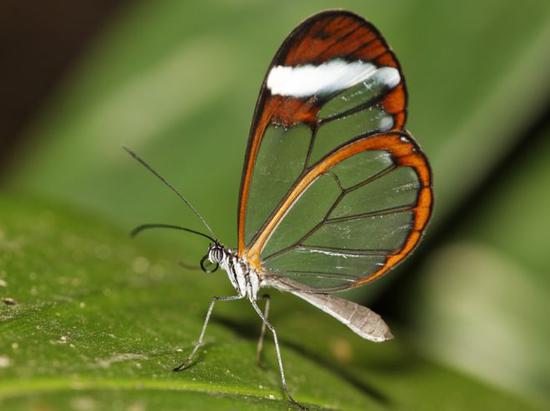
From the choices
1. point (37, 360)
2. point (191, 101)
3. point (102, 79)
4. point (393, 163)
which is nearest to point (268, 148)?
point (393, 163)

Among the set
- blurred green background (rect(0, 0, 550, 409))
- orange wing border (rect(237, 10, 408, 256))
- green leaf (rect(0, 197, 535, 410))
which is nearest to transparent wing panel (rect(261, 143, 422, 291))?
orange wing border (rect(237, 10, 408, 256))

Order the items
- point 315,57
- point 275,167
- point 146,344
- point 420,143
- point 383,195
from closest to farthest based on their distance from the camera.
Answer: point 146,344, point 315,57, point 275,167, point 383,195, point 420,143

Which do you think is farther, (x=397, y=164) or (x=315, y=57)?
(x=397, y=164)

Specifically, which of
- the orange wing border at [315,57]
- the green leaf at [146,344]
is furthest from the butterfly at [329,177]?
the green leaf at [146,344]

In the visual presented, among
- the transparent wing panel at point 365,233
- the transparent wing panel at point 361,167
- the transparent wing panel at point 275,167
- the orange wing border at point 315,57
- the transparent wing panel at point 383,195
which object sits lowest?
the transparent wing panel at point 365,233

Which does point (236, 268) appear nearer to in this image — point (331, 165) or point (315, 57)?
point (331, 165)

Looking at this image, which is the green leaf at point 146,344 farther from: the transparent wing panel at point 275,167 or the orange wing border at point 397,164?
the transparent wing panel at point 275,167

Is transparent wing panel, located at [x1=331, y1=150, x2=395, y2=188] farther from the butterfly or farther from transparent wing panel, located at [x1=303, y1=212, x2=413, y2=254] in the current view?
transparent wing panel, located at [x1=303, y1=212, x2=413, y2=254]

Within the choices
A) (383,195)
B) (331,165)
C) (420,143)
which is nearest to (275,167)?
(331,165)
